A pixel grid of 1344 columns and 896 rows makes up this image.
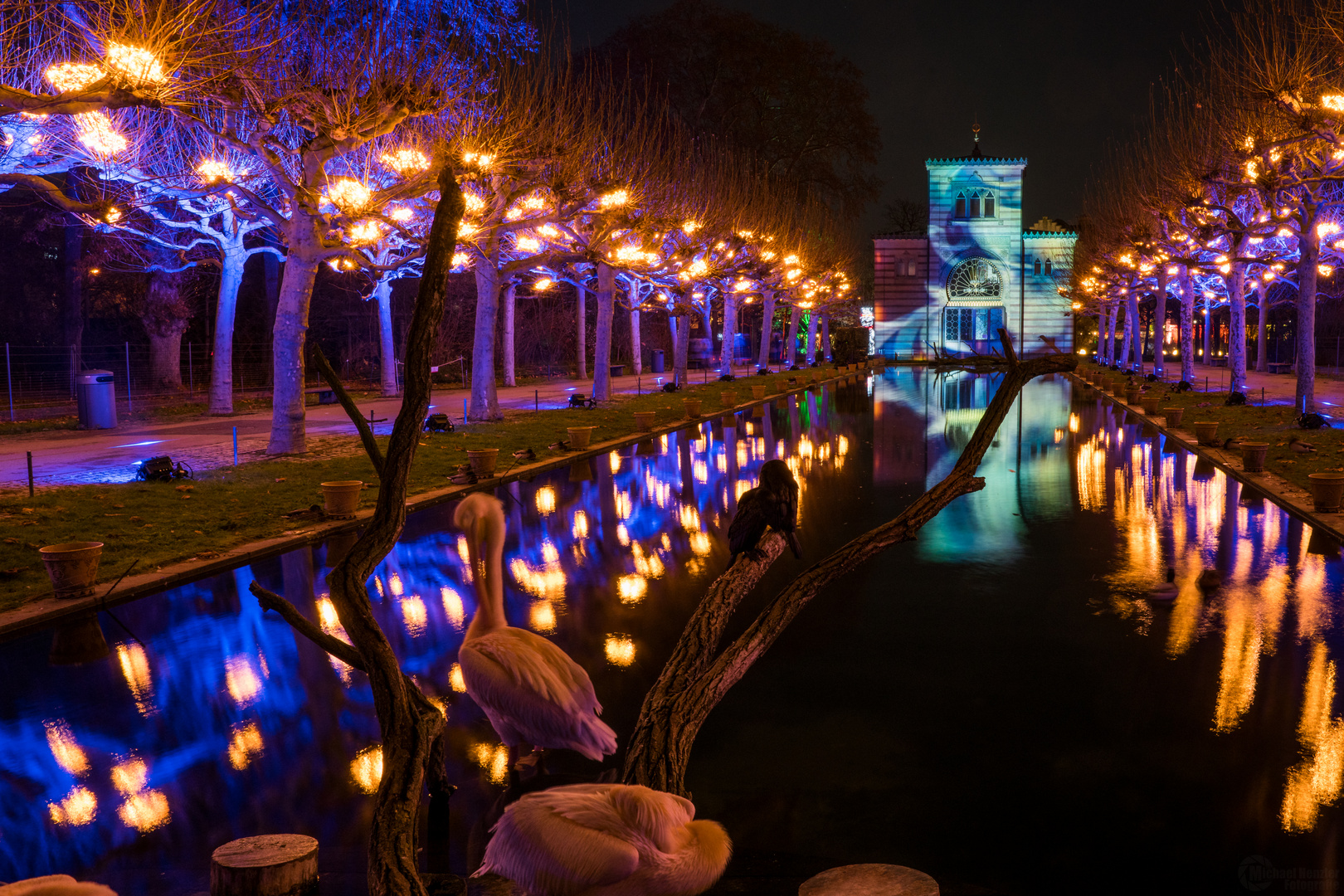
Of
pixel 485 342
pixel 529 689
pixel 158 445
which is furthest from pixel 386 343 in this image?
pixel 529 689

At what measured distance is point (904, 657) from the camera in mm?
7941

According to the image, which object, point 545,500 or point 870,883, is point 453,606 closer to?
point 545,500

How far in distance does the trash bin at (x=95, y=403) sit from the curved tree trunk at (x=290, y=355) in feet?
28.2

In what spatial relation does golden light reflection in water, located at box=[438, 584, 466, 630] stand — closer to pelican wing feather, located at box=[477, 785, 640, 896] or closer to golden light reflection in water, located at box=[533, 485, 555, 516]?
golden light reflection in water, located at box=[533, 485, 555, 516]

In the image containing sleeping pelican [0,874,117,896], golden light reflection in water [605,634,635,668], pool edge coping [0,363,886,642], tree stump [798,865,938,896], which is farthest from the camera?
pool edge coping [0,363,886,642]

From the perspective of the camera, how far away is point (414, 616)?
30.6 feet

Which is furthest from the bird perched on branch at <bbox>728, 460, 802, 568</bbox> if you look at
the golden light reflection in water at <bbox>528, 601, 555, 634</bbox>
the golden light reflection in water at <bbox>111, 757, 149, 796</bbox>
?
the golden light reflection in water at <bbox>111, 757, 149, 796</bbox>

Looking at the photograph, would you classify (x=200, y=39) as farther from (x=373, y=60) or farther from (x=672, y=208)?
(x=672, y=208)

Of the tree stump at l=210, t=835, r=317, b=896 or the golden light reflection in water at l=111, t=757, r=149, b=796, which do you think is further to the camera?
the golden light reflection in water at l=111, t=757, r=149, b=796

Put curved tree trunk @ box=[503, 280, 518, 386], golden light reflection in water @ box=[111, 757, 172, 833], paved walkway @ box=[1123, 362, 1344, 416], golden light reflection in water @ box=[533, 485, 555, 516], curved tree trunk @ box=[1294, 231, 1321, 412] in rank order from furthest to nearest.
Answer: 1. curved tree trunk @ box=[503, 280, 518, 386]
2. paved walkway @ box=[1123, 362, 1344, 416]
3. curved tree trunk @ box=[1294, 231, 1321, 412]
4. golden light reflection in water @ box=[533, 485, 555, 516]
5. golden light reflection in water @ box=[111, 757, 172, 833]

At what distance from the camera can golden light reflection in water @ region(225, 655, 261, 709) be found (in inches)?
280

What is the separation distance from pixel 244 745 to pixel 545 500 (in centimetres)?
999

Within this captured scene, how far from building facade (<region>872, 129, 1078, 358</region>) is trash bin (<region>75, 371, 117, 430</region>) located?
222 ft

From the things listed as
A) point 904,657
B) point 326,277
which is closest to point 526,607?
point 904,657
